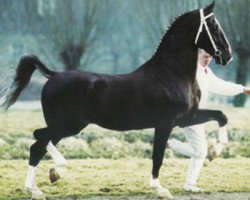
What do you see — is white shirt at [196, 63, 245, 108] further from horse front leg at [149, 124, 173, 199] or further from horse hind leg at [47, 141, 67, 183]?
horse hind leg at [47, 141, 67, 183]

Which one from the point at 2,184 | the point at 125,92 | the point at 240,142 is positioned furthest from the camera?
the point at 240,142

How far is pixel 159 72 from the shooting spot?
5.91 m

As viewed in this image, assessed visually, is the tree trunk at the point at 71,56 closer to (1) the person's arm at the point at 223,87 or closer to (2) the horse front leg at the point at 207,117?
(1) the person's arm at the point at 223,87

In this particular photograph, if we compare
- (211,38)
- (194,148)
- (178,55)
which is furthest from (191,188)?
(211,38)

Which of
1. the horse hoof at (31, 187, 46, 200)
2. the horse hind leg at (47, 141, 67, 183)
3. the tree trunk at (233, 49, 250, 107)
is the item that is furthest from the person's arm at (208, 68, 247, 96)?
the horse hoof at (31, 187, 46, 200)

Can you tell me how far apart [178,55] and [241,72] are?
8.25 feet

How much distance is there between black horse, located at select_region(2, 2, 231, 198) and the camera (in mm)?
5852

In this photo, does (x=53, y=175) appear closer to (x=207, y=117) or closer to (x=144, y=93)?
(x=144, y=93)

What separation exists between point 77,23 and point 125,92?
9.03 ft

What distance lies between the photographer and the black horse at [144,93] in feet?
19.2

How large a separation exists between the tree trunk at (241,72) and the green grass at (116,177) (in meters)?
1.14

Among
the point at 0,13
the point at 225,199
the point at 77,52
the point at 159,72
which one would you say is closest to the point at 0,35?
the point at 0,13

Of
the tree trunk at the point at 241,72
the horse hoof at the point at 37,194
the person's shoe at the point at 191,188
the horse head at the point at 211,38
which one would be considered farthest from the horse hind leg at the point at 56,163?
the tree trunk at the point at 241,72

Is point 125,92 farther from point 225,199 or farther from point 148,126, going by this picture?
point 225,199
